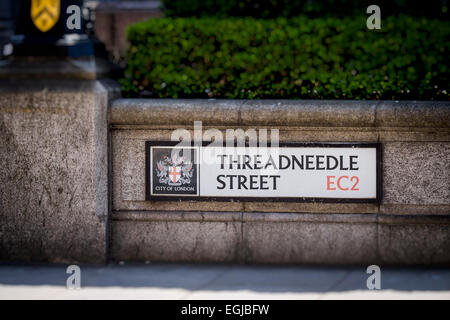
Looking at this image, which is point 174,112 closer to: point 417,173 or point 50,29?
point 50,29

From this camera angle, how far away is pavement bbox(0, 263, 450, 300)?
5.50 metres

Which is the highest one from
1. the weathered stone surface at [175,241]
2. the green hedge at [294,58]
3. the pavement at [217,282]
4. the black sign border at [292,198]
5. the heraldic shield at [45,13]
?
the heraldic shield at [45,13]

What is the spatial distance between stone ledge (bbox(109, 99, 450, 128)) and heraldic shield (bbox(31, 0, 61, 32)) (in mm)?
1096

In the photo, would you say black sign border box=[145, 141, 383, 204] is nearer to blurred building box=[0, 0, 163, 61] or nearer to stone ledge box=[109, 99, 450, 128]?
stone ledge box=[109, 99, 450, 128]

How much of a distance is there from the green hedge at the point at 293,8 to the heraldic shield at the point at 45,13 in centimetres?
131

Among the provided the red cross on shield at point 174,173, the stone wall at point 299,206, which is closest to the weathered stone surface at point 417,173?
the stone wall at point 299,206

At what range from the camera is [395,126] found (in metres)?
6.19

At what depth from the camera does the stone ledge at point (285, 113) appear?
241 inches

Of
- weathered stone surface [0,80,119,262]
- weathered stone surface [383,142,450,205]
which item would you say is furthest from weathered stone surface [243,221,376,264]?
weathered stone surface [0,80,119,262]

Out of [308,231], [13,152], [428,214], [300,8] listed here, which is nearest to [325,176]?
[308,231]

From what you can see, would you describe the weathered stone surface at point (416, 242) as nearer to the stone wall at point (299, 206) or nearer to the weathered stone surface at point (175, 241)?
the stone wall at point (299, 206)

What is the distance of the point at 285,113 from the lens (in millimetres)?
6219

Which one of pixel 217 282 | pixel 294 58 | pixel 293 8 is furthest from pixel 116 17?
pixel 217 282

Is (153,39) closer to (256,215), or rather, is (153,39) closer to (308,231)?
(256,215)
